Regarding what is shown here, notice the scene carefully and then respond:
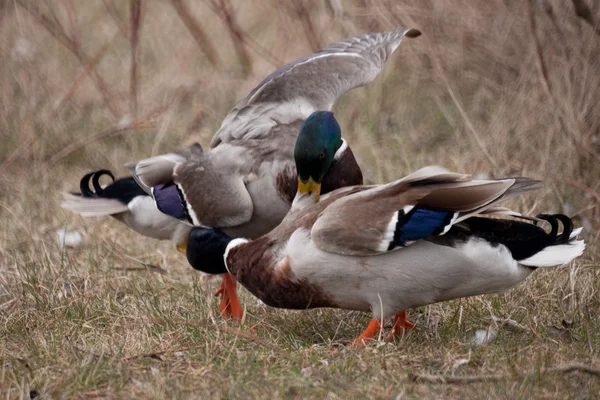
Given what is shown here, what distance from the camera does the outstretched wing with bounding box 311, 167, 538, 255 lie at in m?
3.79

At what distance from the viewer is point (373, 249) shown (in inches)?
150

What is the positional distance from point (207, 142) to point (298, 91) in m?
2.19

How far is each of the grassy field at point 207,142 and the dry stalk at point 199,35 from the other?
3 cm

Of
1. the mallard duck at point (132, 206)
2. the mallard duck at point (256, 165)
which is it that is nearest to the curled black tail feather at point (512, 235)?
the mallard duck at point (256, 165)

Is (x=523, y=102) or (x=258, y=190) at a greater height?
(x=258, y=190)

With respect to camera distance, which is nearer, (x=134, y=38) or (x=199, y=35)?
(x=134, y=38)

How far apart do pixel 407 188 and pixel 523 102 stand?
287cm

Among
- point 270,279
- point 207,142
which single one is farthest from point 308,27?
point 270,279

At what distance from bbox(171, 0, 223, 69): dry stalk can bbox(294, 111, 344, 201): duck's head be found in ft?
13.8

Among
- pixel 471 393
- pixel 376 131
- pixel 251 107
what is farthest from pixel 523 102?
pixel 471 393

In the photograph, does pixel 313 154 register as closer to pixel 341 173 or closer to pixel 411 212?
pixel 341 173

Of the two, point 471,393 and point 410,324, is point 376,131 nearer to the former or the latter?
point 410,324

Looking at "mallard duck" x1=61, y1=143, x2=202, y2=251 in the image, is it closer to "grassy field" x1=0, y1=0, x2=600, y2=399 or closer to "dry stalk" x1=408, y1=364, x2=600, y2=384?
"grassy field" x1=0, y1=0, x2=600, y2=399

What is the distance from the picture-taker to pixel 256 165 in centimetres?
483
